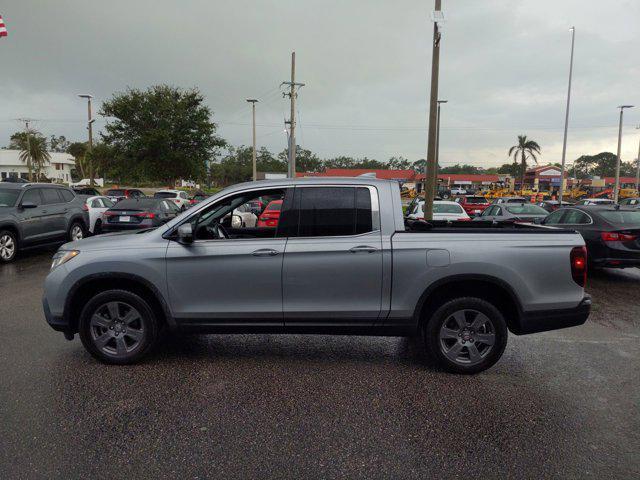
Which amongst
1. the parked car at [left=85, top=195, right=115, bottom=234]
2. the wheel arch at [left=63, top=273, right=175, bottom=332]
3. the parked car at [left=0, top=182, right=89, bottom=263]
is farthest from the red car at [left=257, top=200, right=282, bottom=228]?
the parked car at [left=85, top=195, right=115, bottom=234]

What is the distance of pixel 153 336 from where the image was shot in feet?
14.7

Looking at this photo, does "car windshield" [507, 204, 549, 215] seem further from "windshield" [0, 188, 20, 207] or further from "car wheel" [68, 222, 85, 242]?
"windshield" [0, 188, 20, 207]

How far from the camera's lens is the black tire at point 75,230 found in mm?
12401

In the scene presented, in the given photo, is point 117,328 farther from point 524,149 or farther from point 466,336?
point 524,149

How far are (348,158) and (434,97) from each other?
428 feet

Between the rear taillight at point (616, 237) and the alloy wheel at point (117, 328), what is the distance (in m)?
8.47

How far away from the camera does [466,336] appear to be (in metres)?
Result: 4.40

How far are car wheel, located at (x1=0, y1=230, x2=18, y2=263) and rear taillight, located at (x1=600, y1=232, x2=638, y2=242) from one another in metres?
12.6

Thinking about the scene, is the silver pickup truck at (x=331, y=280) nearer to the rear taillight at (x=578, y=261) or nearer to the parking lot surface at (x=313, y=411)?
the rear taillight at (x=578, y=261)

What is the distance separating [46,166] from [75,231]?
3440 inches

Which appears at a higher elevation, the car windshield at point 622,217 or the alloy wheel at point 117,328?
the car windshield at point 622,217

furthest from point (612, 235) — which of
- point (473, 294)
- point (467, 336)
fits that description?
point (467, 336)

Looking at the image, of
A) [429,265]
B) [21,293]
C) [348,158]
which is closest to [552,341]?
[429,265]

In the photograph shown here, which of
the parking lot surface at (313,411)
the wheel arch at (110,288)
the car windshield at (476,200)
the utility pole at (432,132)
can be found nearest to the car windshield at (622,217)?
the parking lot surface at (313,411)
